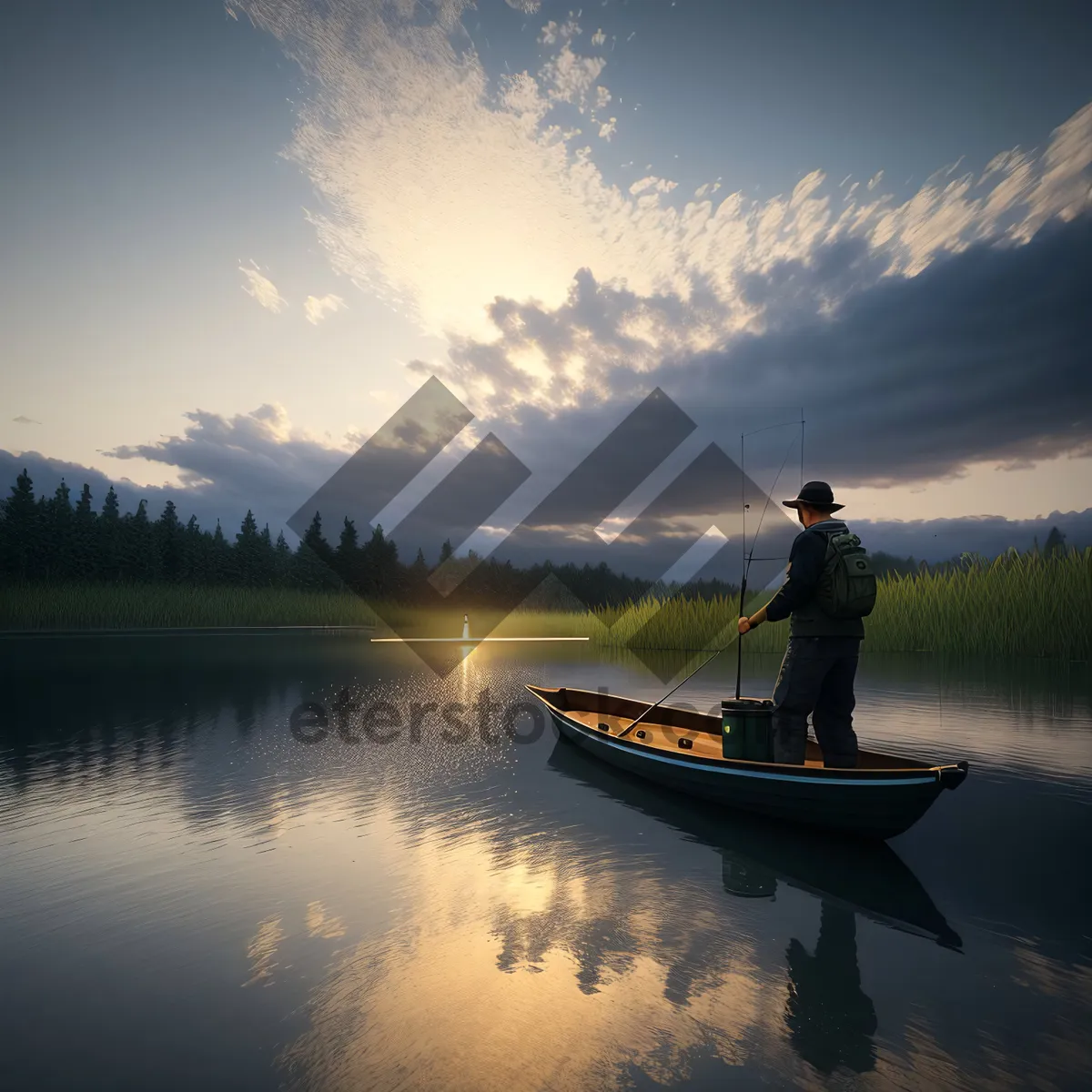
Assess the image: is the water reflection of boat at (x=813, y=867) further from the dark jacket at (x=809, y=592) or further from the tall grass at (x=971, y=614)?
the tall grass at (x=971, y=614)

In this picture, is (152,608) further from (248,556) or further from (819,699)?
(819,699)

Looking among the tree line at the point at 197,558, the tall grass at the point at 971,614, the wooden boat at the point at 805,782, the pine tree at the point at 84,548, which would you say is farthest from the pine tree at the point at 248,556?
the wooden boat at the point at 805,782

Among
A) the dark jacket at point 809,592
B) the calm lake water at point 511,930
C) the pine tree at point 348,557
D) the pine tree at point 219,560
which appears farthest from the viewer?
the pine tree at point 348,557

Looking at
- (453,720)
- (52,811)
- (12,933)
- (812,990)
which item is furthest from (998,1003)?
(453,720)

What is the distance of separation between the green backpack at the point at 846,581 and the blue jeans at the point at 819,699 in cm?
35

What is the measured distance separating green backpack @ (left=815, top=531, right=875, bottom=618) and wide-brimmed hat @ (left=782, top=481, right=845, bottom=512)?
1.78ft

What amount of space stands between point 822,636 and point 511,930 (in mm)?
3822

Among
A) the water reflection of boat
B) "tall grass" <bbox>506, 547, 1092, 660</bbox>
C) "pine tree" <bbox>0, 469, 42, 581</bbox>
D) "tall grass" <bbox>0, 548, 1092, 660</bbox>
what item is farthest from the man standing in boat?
"pine tree" <bbox>0, 469, 42, 581</bbox>

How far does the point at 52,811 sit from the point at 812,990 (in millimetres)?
7937

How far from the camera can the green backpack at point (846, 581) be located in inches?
240

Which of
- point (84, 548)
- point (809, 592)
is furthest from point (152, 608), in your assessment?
point (809, 592)

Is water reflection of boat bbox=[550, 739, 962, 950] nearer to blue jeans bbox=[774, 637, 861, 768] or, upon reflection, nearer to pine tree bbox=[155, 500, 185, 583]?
blue jeans bbox=[774, 637, 861, 768]

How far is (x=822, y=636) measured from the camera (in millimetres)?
6297

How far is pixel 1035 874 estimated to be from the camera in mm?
5621
